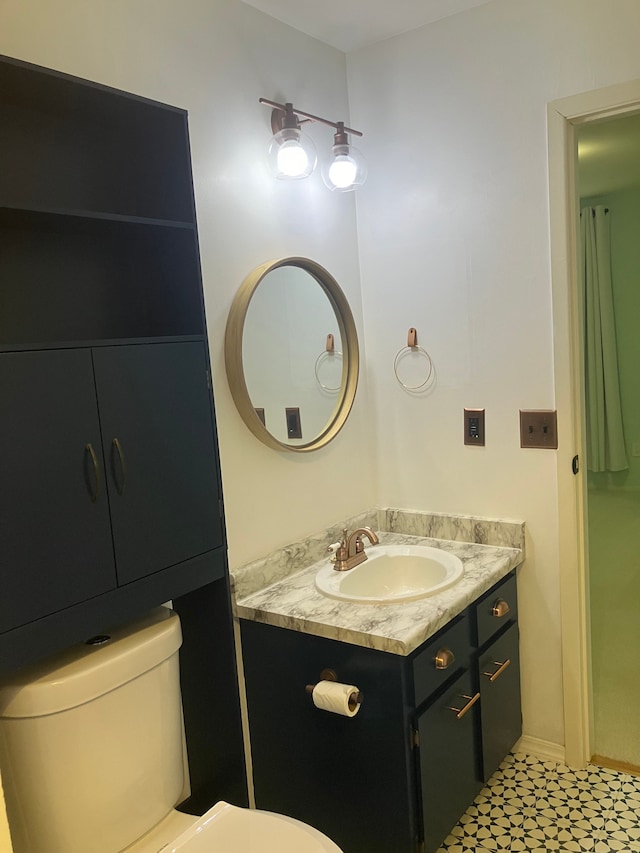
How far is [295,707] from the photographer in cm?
184

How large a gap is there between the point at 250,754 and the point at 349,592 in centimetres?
55

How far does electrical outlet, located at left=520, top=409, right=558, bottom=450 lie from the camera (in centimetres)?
215

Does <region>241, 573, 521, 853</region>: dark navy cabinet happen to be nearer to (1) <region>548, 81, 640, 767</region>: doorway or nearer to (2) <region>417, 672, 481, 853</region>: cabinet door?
(2) <region>417, 672, 481, 853</region>: cabinet door

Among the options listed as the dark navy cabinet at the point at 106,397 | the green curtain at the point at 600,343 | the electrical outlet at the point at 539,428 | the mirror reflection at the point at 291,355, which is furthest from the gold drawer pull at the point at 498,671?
the green curtain at the point at 600,343

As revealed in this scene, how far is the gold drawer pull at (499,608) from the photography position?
6.81 feet

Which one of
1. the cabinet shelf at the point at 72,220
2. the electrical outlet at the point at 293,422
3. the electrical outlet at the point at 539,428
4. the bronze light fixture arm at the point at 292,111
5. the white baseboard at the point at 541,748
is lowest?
the white baseboard at the point at 541,748

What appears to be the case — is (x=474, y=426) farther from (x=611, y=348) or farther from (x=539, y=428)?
(x=611, y=348)

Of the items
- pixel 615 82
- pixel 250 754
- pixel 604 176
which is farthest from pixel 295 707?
pixel 604 176

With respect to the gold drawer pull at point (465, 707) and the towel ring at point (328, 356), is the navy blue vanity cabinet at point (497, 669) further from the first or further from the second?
the towel ring at point (328, 356)

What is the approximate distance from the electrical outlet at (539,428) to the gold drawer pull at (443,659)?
2.45 ft

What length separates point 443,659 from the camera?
178cm

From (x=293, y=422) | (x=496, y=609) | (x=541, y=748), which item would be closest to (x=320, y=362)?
(x=293, y=422)

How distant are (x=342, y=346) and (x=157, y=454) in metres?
1.02

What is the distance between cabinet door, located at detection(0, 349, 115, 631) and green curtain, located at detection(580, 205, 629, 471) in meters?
4.47
